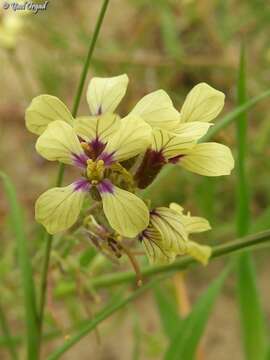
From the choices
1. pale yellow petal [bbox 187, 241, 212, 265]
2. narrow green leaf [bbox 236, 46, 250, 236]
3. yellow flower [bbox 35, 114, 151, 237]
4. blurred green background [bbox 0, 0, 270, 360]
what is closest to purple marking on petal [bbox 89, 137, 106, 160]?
yellow flower [bbox 35, 114, 151, 237]

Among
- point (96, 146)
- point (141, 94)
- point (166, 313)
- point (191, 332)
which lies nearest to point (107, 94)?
point (96, 146)

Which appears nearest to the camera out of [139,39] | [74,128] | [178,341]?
[74,128]

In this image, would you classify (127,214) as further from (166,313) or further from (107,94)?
(166,313)

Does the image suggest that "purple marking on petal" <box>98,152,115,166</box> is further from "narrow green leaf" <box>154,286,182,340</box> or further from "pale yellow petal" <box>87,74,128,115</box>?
"narrow green leaf" <box>154,286,182,340</box>

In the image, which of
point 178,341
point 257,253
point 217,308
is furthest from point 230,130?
point 178,341

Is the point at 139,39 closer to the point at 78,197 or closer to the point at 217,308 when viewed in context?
the point at 217,308
